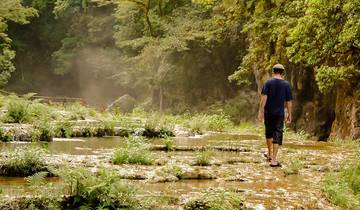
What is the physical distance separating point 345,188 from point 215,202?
87.3 inches

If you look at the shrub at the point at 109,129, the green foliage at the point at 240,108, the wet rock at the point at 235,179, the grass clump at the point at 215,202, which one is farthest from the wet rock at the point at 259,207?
the green foliage at the point at 240,108

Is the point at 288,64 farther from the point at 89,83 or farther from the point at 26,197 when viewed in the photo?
the point at 89,83

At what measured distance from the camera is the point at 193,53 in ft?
125

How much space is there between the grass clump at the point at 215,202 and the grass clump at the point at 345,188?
4.61ft

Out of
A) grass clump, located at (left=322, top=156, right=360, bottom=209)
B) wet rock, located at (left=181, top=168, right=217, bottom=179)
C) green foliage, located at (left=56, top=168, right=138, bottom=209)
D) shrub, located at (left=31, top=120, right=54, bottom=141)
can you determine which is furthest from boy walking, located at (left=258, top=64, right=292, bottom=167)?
shrub, located at (left=31, top=120, right=54, bottom=141)

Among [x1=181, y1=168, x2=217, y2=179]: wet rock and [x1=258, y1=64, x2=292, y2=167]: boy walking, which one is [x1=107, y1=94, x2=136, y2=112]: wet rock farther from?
[x1=181, y1=168, x2=217, y2=179]: wet rock

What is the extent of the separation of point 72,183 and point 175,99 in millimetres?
35446

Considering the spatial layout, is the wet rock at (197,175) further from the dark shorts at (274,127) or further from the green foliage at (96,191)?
the green foliage at (96,191)

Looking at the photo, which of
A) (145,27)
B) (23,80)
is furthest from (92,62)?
(145,27)

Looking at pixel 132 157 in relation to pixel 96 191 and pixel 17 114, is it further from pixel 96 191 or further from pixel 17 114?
pixel 17 114

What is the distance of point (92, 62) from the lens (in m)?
52.2

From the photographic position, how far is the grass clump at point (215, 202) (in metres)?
5.57

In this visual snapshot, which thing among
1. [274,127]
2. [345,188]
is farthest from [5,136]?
[345,188]

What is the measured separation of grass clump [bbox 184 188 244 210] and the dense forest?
6.45 m
